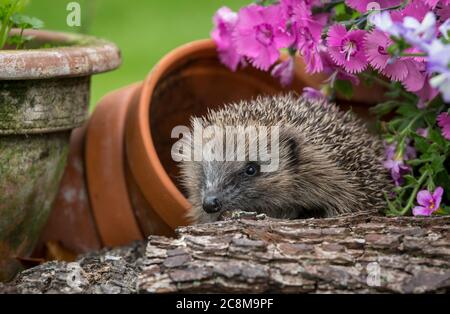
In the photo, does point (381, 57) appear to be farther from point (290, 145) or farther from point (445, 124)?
point (290, 145)

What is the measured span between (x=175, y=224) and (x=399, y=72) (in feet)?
3.50

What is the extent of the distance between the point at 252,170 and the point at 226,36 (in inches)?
28.4

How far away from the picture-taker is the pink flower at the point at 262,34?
2.71m

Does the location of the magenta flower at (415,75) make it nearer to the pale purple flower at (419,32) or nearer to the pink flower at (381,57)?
the pink flower at (381,57)

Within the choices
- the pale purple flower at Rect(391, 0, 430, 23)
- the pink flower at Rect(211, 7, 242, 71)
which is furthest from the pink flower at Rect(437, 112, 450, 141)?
the pink flower at Rect(211, 7, 242, 71)

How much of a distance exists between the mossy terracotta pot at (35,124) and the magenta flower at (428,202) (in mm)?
1228

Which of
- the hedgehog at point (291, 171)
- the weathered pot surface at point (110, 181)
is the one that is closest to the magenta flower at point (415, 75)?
the hedgehog at point (291, 171)

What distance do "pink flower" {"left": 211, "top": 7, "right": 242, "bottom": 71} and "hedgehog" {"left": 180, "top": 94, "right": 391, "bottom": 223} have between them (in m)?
0.37

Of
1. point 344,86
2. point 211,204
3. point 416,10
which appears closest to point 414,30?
point 416,10

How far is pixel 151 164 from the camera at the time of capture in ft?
9.36

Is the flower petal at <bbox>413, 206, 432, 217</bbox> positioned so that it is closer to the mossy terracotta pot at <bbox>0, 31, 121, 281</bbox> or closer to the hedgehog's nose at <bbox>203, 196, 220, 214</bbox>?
the hedgehog's nose at <bbox>203, 196, 220, 214</bbox>

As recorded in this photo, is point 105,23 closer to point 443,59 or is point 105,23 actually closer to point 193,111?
point 193,111

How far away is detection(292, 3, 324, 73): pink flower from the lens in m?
2.62

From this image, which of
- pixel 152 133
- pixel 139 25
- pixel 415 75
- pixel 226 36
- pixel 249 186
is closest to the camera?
pixel 415 75
